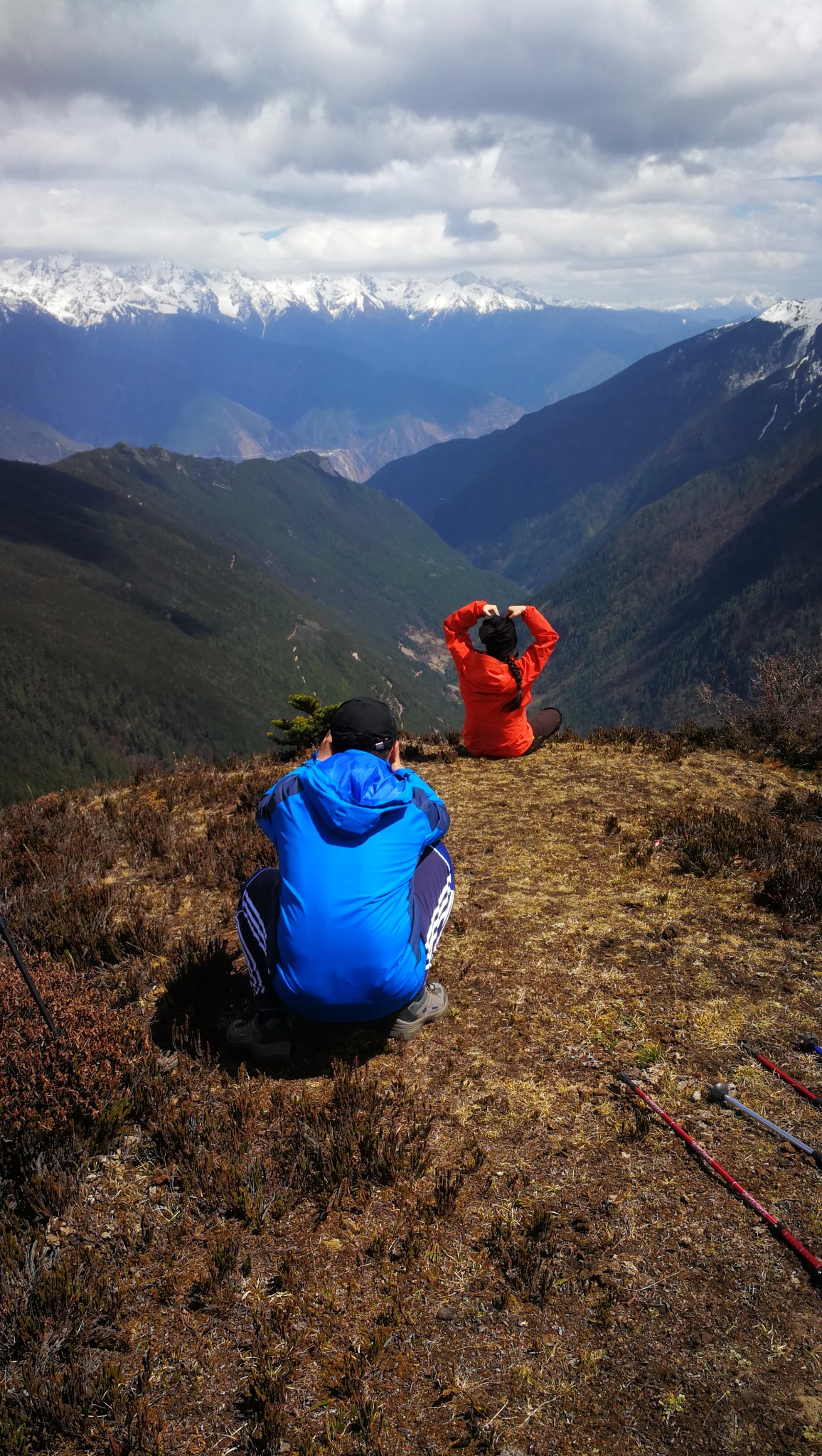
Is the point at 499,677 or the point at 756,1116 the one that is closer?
the point at 756,1116

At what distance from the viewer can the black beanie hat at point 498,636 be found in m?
10.5

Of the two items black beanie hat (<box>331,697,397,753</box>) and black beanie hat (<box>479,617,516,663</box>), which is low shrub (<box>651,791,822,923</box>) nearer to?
black beanie hat (<box>479,617,516,663</box>)

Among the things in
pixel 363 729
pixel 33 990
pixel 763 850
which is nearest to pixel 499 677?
pixel 763 850

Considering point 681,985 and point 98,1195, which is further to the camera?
point 681,985

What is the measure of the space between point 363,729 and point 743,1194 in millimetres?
3412

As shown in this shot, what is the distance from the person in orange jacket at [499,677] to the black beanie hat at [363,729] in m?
→ 5.70

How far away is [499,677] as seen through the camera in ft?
36.6

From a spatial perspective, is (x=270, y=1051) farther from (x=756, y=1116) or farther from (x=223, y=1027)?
(x=756, y=1116)

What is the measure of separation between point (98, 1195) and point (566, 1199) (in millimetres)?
2556

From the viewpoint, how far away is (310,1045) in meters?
5.43

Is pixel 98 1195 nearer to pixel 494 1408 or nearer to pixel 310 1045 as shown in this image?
pixel 310 1045

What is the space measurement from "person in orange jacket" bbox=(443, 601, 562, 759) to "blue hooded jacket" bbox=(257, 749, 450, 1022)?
20.3 ft

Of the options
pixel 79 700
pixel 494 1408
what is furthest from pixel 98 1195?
pixel 79 700

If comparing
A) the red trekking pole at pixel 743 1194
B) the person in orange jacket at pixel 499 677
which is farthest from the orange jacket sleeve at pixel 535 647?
the red trekking pole at pixel 743 1194
